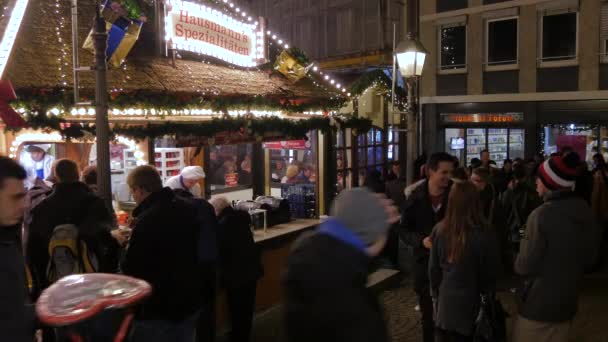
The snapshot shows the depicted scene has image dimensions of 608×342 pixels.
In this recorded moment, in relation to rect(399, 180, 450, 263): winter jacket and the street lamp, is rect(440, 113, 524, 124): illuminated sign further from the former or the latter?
rect(399, 180, 450, 263): winter jacket

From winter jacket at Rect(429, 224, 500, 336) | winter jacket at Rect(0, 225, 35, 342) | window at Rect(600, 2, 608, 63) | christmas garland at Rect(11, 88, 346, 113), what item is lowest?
winter jacket at Rect(429, 224, 500, 336)

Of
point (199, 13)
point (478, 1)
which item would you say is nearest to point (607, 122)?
point (478, 1)

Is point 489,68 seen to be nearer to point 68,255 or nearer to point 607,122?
point 607,122

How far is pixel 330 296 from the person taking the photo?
92.6 inches

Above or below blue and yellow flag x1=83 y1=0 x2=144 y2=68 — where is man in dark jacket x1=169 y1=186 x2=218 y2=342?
below

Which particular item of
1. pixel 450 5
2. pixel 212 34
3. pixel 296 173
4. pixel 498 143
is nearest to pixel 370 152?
pixel 296 173

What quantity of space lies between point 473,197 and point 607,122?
15.8 meters

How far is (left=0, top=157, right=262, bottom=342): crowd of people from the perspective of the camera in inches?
107

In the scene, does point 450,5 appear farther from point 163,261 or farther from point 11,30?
point 163,261

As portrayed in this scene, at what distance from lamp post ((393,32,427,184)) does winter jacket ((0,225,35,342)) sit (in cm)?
630

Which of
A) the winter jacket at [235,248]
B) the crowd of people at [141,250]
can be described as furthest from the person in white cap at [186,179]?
the winter jacket at [235,248]

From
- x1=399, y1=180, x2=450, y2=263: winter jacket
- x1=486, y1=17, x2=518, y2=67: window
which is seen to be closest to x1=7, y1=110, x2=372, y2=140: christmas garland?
x1=399, y1=180, x2=450, y2=263: winter jacket

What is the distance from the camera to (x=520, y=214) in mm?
8789

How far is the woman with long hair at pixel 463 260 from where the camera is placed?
13.9ft
